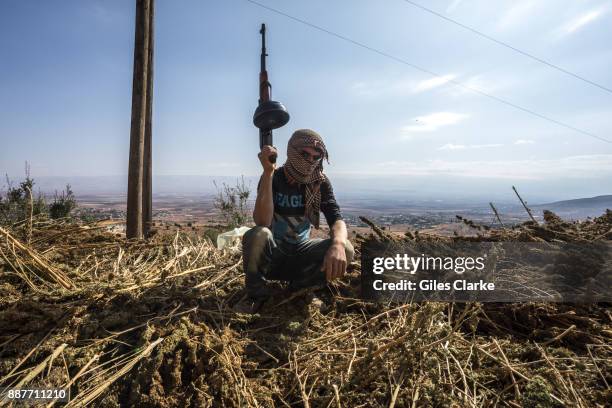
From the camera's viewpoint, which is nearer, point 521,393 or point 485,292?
point 521,393

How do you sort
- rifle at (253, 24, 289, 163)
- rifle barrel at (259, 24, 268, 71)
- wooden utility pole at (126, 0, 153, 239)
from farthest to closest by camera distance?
1. wooden utility pole at (126, 0, 153, 239)
2. rifle barrel at (259, 24, 268, 71)
3. rifle at (253, 24, 289, 163)

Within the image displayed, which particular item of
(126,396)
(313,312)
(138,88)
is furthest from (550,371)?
(138,88)

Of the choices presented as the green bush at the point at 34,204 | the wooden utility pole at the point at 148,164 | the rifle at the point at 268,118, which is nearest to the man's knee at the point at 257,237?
the rifle at the point at 268,118

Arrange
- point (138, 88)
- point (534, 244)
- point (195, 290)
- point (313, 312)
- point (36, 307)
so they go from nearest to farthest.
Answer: point (36, 307) < point (313, 312) < point (195, 290) < point (534, 244) < point (138, 88)

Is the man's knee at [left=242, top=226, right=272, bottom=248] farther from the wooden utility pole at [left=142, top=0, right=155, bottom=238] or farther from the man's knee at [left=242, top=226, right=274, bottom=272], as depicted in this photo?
the wooden utility pole at [left=142, top=0, right=155, bottom=238]

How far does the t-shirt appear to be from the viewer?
2.88m

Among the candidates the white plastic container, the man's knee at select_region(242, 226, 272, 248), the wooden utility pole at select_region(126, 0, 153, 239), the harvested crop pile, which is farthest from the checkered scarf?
the wooden utility pole at select_region(126, 0, 153, 239)

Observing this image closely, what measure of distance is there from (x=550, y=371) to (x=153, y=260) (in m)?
3.43

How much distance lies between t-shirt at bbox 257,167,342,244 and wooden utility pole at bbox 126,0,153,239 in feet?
9.68

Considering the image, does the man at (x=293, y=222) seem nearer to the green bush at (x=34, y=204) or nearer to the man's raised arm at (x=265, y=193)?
the man's raised arm at (x=265, y=193)

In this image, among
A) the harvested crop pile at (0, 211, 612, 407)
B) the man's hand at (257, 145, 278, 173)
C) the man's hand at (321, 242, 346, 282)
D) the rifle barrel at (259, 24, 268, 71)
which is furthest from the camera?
the rifle barrel at (259, 24, 268, 71)

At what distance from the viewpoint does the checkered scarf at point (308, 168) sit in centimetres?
280

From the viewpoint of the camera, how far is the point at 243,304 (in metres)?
2.71

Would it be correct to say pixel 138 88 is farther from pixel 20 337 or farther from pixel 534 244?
pixel 534 244
